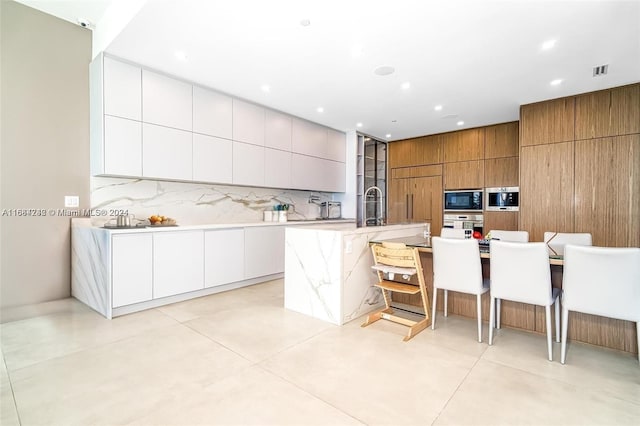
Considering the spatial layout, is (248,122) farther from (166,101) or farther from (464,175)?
(464,175)

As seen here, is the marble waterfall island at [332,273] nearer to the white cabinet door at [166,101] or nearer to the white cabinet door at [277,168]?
the white cabinet door at [277,168]

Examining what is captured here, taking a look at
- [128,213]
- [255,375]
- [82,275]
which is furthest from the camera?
[128,213]

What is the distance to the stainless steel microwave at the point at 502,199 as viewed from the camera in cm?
557

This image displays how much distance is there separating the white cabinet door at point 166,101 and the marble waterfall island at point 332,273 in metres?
2.04

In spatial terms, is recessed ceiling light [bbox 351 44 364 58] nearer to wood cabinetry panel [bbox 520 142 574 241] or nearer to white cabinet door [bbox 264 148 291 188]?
white cabinet door [bbox 264 148 291 188]

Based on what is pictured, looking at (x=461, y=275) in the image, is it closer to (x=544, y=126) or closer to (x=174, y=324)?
(x=174, y=324)

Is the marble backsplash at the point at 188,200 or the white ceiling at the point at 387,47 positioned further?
the marble backsplash at the point at 188,200

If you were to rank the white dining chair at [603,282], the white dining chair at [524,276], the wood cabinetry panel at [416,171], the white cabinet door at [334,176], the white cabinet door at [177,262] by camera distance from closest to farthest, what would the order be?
the white dining chair at [603,282], the white dining chair at [524,276], the white cabinet door at [177,262], the white cabinet door at [334,176], the wood cabinetry panel at [416,171]

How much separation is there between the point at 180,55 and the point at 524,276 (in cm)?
389

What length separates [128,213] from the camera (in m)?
3.92

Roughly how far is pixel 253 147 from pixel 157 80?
152 cm

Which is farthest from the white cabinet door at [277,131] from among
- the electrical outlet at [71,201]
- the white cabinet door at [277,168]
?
the electrical outlet at [71,201]

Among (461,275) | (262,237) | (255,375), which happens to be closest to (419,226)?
(461,275)

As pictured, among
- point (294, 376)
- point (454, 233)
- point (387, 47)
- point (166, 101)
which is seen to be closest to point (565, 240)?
point (454, 233)
